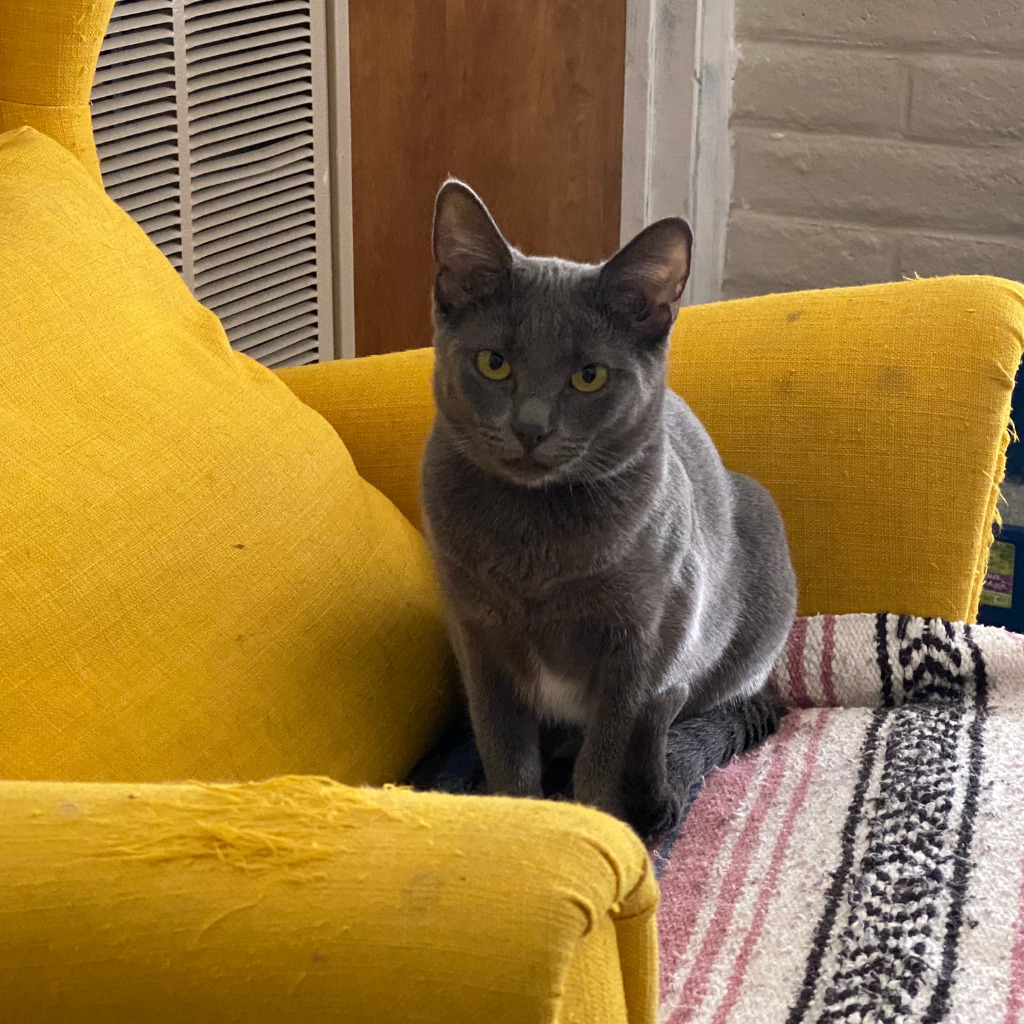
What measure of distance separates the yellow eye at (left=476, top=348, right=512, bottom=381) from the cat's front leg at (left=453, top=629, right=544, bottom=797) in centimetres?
24

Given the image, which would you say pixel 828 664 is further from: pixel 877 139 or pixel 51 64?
pixel 877 139

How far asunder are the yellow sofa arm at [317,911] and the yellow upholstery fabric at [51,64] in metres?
0.79

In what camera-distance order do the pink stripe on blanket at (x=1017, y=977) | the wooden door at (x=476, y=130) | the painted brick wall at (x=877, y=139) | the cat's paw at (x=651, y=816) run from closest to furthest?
the pink stripe on blanket at (x=1017, y=977), the cat's paw at (x=651, y=816), the wooden door at (x=476, y=130), the painted brick wall at (x=877, y=139)

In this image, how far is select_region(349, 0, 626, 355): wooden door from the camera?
6.58 ft

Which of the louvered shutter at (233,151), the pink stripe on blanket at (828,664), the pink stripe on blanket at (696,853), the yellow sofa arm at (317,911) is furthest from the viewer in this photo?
the louvered shutter at (233,151)

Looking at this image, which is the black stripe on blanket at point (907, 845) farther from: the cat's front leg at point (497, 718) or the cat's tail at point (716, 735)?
the cat's front leg at point (497, 718)

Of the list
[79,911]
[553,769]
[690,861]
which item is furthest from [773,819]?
[79,911]

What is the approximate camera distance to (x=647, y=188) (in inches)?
99.9

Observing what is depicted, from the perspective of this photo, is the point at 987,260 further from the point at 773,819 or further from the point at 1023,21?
the point at 773,819

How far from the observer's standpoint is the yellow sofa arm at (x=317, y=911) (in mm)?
596

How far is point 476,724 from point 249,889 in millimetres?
584

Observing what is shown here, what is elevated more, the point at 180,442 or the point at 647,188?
the point at 180,442

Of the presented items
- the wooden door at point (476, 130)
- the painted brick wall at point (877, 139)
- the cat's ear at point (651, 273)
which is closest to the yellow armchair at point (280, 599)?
the cat's ear at point (651, 273)

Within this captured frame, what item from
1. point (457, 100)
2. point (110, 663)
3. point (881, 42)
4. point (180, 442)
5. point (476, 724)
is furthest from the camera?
point (881, 42)
